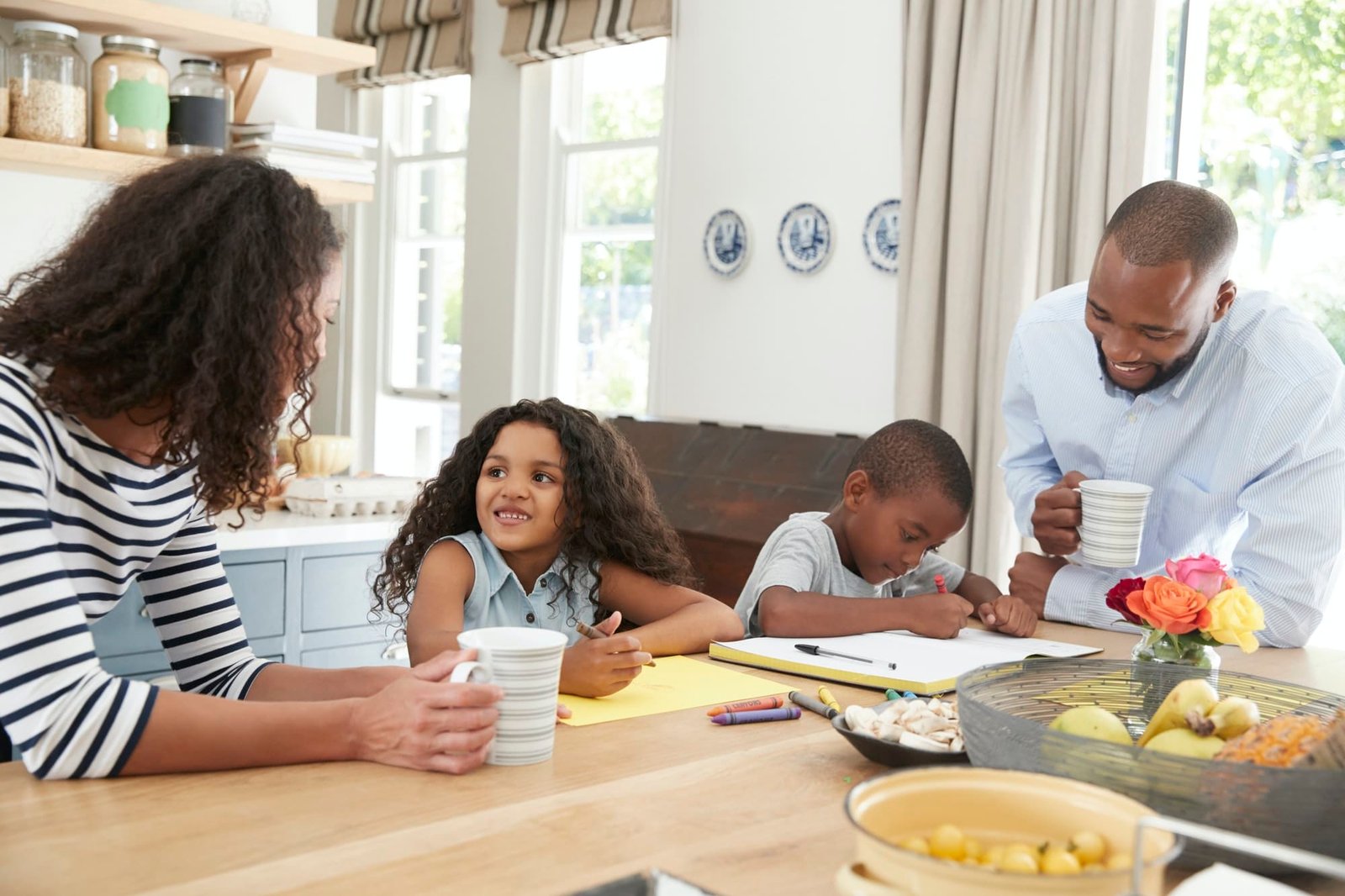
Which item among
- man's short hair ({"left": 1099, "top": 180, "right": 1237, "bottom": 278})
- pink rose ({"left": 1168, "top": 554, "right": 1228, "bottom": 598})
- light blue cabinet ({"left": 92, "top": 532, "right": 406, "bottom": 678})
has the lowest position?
light blue cabinet ({"left": 92, "top": 532, "right": 406, "bottom": 678})

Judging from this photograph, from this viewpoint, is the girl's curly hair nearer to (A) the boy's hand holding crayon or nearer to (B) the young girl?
(B) the young girl

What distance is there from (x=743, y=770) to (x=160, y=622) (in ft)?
2.43

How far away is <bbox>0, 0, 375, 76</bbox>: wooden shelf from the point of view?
9.39ft

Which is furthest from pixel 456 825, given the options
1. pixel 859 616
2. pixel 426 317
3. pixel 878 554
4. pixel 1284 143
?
pixel 426 317

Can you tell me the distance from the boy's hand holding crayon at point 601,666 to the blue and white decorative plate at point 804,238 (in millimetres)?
3393

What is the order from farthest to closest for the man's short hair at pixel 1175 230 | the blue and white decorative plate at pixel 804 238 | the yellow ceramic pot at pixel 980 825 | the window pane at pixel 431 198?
the window pane at pixel 431 198 < the blue and white decorative plate at pixel 804 238 < the man's short hair at pixel 1175 230 < the yellow ceramic pot at pixel 980 825

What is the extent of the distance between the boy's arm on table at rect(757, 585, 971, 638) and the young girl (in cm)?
9

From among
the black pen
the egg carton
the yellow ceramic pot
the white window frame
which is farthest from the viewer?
the white window frame

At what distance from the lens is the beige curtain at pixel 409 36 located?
5.82 m

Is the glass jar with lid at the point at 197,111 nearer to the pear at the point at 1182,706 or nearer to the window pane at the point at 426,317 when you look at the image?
the pear at the point at 1182,706

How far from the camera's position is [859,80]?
4.49 m

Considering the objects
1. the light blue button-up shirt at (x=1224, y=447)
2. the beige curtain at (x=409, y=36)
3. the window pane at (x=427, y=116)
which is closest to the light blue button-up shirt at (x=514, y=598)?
the light blue button-up shirt at (x=1224, y=447)

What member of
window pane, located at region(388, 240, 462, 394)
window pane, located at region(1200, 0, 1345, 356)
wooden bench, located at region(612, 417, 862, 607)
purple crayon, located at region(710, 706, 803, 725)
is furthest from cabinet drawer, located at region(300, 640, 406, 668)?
window pane, located at region(388, 240, 462, 394)

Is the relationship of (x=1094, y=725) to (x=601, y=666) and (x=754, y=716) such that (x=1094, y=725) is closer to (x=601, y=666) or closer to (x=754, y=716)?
(x=754, y=716)
